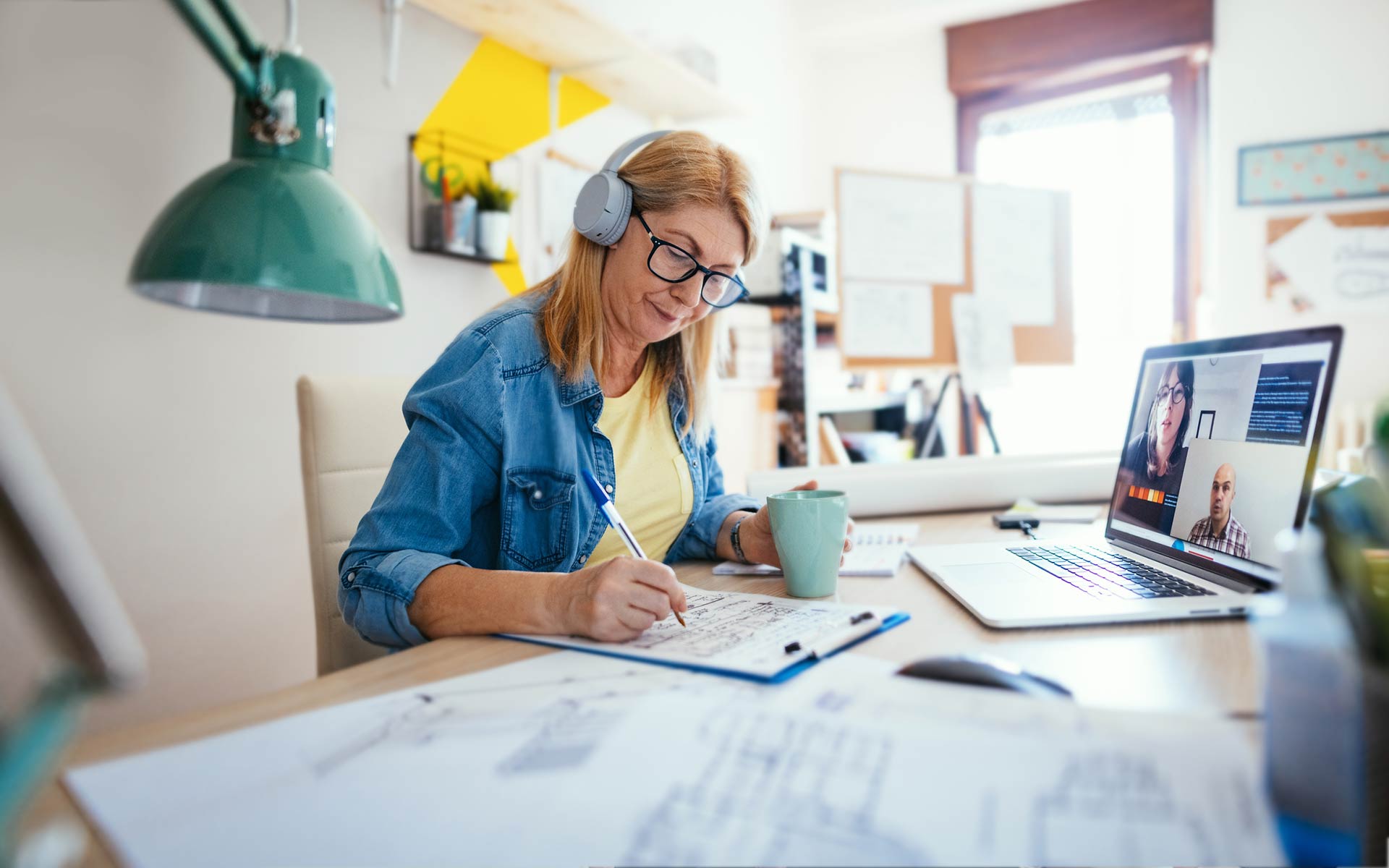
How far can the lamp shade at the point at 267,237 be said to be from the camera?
68cm

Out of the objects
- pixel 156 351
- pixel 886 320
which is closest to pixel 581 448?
pixel 156 351

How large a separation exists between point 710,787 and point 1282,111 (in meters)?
4.01

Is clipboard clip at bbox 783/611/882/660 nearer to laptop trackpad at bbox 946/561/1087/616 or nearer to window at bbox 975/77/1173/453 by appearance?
laptop trackpad at bbox 946/561/1087/616

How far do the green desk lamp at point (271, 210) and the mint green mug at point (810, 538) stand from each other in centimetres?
41

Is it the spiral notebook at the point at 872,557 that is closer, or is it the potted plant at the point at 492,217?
the spiral notebook at the point at 872,557

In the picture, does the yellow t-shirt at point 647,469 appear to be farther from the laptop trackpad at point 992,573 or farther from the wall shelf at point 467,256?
the wall shelf at point 467,256

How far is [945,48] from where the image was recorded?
398 cm

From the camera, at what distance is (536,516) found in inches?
35.7

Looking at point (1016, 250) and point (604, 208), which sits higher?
point (1016, 250)

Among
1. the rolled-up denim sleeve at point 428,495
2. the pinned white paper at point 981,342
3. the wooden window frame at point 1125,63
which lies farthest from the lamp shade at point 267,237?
the wooden window frame at point 1125,63

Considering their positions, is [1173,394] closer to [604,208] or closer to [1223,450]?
[1223,450]

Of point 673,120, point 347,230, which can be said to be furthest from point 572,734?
point 673,120

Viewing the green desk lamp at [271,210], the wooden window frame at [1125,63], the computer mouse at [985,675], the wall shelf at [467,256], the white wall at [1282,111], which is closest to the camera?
the computer mouse at [985,675]

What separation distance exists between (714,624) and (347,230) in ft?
1.52
